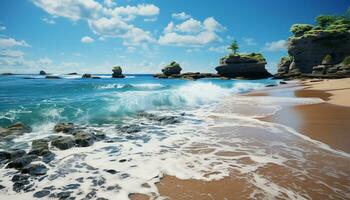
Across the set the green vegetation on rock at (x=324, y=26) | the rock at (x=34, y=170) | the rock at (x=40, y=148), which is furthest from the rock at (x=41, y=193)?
the green vegetation on rock at (x=324, y=26)

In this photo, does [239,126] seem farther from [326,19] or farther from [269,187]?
[326,19]

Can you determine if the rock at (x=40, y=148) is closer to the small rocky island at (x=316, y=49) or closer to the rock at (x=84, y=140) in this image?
the rock at (x=84, y=140)

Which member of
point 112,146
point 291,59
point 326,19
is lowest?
point 112,146

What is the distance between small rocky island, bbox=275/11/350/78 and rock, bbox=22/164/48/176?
5900 cm

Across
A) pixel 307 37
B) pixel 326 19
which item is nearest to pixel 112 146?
pixel 307 37

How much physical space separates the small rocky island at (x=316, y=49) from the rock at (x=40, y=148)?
190ft

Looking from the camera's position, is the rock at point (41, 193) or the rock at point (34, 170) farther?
the rock at point (34, 170)

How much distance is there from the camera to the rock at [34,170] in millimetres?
5926

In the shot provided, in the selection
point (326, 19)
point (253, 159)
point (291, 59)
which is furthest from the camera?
point (326, 19)

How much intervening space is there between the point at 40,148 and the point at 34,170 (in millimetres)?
1697

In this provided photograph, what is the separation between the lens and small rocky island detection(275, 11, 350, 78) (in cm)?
5991

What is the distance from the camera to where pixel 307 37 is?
6469cm

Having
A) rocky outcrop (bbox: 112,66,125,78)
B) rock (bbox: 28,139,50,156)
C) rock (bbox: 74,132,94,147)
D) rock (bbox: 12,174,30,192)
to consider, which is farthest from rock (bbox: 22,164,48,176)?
rocky outcrop (bbox: 112,66,125,78)

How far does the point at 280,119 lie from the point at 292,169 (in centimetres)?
679
